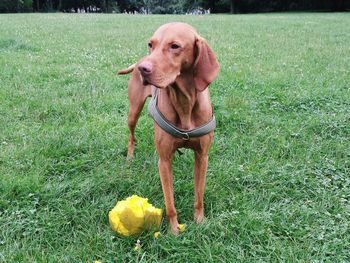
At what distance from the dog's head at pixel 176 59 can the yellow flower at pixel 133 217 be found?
91cm

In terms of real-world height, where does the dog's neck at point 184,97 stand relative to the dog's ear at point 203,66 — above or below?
below

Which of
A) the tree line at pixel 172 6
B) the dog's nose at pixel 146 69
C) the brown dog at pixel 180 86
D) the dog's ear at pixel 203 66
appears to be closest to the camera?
the dog's nose at pixel 146 69

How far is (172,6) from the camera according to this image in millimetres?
52656

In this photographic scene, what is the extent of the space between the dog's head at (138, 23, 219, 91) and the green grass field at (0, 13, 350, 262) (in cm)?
114

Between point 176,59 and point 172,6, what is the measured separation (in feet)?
172

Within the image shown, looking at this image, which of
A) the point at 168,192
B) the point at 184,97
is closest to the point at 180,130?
the point at 184,97

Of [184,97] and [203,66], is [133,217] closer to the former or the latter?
[184,97]

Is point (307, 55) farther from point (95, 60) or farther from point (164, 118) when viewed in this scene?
point (164, 118)

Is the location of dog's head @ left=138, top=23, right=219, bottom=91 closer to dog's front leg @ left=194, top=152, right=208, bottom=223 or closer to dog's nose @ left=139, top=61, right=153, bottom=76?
dog's nose @ left=139, top=61, right=153, bottom=76

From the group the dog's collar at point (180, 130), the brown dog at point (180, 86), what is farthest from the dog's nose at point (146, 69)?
the dog's collar at point (180, 130)

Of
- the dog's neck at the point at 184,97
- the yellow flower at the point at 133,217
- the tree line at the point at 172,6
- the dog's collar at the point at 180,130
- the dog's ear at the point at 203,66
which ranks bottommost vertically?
the tree line at the point at 172,6

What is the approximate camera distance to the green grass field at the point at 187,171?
2877 millimetres

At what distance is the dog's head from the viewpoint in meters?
2.42

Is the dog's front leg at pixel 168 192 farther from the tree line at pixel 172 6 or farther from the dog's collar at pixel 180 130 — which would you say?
the tree line at pixel 172 6
